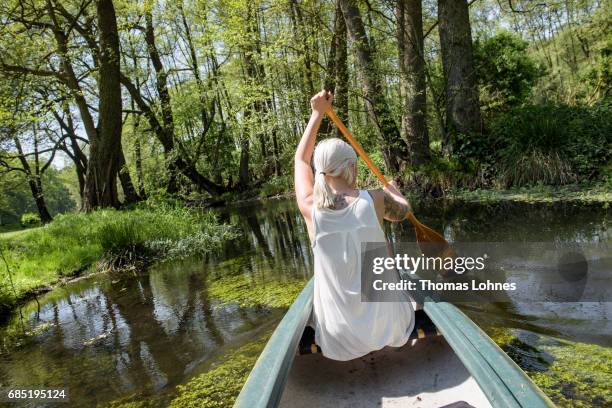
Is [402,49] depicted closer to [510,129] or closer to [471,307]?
[510,129]

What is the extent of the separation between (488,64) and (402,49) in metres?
5.59

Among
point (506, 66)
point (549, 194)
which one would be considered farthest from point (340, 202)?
point (506, 66)

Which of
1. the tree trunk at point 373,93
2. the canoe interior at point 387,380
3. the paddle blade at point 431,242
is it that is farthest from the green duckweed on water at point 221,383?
the tree trunk at point 373,93

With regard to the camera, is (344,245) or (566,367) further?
(566,367)

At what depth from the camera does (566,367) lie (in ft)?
9.56

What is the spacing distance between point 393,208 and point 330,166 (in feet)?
1.41

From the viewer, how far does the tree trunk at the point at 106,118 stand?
39.3 ft

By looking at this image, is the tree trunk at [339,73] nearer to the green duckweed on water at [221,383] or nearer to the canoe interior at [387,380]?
the green duckweed on water at [221,383]

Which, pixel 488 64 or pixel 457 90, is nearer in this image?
pixel 457 90

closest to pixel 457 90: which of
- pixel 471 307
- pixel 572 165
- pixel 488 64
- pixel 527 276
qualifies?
pixel 572 165

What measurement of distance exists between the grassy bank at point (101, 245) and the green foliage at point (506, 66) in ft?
32.3

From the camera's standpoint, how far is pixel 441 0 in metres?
10.1

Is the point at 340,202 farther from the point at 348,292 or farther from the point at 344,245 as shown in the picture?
the point at 348,292

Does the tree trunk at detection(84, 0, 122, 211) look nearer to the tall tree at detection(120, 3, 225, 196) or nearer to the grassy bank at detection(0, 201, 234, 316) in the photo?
the grassy bank at detection(0, 201, 234, 316)
